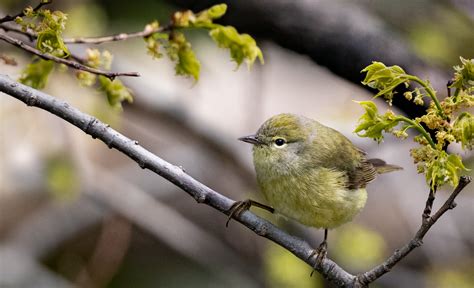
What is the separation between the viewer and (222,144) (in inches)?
224

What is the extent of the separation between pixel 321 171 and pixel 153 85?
107 inches

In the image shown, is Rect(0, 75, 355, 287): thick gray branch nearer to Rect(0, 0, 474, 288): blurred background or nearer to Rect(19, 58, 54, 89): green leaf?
Rect(19, 58, 54, 89): green leaf

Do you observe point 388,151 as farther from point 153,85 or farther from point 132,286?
point 132,286

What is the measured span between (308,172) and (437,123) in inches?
61.2

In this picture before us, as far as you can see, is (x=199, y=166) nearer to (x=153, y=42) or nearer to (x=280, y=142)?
(x=280, y=142)

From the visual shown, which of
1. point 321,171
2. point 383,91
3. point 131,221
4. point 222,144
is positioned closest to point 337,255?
point 222,144

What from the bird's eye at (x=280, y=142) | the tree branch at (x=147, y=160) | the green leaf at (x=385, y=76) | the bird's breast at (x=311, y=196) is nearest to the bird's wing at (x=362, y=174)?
the bird's breast at (x=311, y=196)

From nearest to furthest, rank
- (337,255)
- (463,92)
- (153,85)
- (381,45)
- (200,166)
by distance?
1. (463,92)
2. (381,45)
3. (337,255)
4. (153,85)
5. (200,166)

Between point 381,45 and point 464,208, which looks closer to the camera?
point 381,45

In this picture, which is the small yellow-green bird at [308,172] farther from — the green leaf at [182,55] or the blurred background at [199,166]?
the green leaf at [182,55]

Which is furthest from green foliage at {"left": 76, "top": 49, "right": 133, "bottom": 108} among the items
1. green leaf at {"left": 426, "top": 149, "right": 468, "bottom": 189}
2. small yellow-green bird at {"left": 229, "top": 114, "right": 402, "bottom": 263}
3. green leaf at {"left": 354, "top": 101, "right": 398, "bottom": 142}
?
Answer: green leaf at {"left": 426, "top": 149, "right": 468, "bottom": 189}

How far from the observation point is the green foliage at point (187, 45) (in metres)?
2.50

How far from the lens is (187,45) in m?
2.64

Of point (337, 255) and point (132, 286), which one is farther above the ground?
point (337, 255)
